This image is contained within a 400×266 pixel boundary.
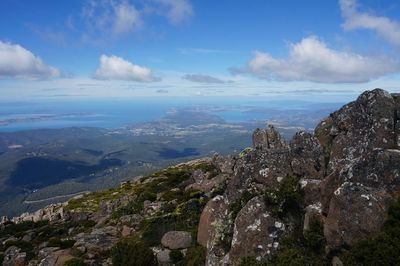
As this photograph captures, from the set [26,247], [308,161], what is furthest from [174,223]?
[26,247]

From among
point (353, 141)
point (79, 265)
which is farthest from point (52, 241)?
point (353, 141)

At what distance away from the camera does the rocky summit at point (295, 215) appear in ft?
46.0

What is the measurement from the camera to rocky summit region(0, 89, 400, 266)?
14008 mm

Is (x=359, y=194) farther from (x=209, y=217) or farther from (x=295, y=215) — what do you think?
(x=209, y=217)

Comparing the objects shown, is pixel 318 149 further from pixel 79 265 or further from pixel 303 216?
pixel 79 265

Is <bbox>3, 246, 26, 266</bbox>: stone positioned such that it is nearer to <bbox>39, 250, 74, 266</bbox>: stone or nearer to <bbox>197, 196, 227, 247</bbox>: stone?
<bbox>39, 250, 74, 266</bbox>: stone

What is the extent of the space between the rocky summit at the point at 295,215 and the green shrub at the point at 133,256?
0.20 ft

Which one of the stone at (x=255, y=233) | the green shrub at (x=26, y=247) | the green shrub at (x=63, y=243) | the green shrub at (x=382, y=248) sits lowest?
the green shrub at (x=26, y=247)

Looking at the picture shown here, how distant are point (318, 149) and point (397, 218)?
11817 mm

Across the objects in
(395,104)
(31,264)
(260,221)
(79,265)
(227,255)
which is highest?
(395,104)

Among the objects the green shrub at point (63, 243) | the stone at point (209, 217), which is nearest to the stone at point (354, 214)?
the stone at point (209, 217)

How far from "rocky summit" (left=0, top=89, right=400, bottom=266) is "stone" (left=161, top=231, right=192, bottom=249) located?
0.22ft

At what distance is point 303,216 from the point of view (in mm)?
16953

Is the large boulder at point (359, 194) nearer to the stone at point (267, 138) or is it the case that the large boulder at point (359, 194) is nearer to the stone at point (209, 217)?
the stone at point (209, 217)
